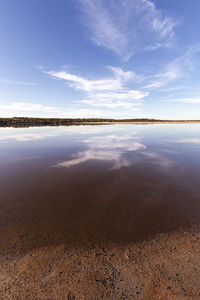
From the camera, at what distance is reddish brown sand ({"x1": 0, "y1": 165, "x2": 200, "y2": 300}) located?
2.42 m

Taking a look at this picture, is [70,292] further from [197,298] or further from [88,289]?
[197,298]

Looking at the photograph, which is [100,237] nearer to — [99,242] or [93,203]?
[99,242]

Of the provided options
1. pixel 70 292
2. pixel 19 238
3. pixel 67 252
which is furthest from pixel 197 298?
pixel 19 238

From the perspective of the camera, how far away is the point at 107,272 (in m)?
2.66

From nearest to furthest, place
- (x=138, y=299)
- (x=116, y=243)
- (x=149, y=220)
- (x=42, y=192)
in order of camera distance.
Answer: (x=138, y=299) → (x=116, y=243) → (x=149, y=220) → (x=42, y=192)

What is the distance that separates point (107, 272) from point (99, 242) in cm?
67

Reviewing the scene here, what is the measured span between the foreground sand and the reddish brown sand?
0.04 feet

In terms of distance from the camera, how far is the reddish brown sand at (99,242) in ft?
7.93

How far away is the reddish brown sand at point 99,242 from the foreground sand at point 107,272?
14 mm

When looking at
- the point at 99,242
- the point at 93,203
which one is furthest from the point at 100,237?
the point at 93,203

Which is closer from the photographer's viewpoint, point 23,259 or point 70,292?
point 70,292

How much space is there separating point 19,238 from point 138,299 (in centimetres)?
277

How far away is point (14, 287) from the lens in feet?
7.85

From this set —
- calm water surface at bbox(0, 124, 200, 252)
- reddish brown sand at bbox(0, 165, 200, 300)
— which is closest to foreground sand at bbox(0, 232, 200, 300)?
reddish brown sand at bbox(0, 165, 200, 300)
